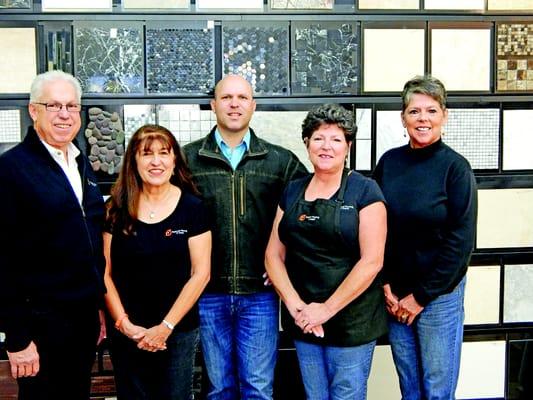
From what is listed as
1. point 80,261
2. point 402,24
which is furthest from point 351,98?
point 80,261

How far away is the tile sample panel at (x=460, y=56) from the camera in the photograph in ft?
9.03

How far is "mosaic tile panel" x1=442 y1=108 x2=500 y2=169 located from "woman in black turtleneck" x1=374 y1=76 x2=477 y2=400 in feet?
2.11

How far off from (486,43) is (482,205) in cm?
68

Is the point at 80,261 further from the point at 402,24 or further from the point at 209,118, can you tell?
the point at 402,24

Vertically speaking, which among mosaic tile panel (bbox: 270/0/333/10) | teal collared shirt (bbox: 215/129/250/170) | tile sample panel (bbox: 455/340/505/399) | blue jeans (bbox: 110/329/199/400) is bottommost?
tile sample panel (bbox: 455/340/505/399)

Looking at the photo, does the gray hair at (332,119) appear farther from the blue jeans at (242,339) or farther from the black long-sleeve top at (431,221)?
the blue jeans at (242,339)

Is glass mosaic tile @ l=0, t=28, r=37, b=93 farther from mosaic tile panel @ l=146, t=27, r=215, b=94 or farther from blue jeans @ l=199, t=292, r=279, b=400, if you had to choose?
blue jeans @ l=199, t=292, r=279, b=400

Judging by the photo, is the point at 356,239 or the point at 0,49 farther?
the point at 0,49

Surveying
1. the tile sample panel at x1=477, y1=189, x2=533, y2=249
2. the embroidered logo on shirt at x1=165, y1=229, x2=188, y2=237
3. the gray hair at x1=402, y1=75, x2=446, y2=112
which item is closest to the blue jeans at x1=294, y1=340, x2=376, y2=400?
the embroidered logo on shirt at x1=165, y1=229, x2=188, y2=237

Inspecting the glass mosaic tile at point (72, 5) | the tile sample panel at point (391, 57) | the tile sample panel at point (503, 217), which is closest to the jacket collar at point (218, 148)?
the tile sample panel at point (391, 57)

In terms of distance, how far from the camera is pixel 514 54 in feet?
9.12

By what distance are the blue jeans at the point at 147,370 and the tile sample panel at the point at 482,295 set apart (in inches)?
54.3

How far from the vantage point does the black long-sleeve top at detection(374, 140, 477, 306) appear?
2.12 meters

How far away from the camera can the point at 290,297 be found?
2080 mm
